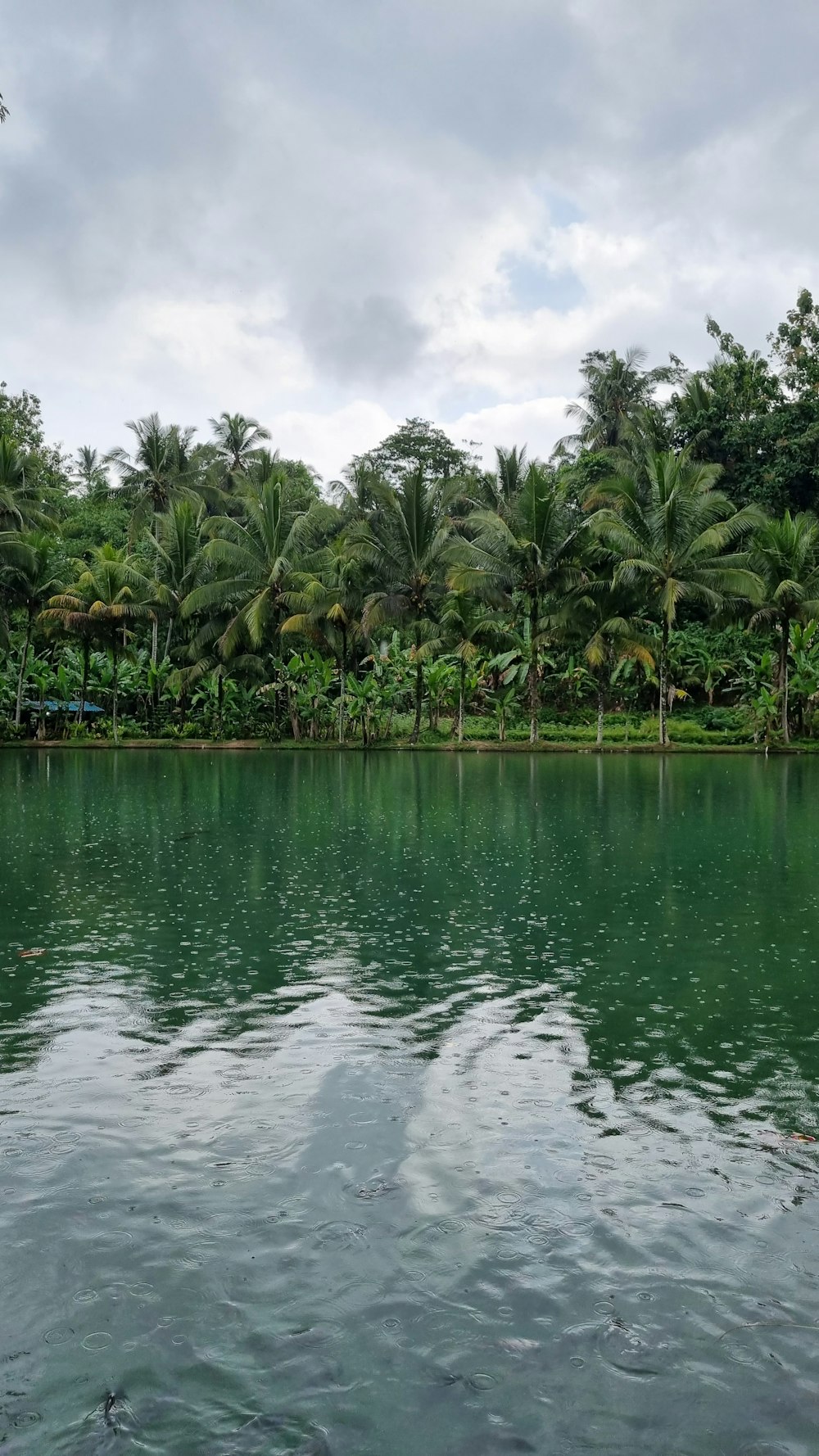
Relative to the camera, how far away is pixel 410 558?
34250 millimetres

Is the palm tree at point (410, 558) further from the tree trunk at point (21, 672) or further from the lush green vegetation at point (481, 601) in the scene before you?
the tree trunk at point (21, 672)

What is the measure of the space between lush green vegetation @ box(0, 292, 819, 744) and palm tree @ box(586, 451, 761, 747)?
8 cm

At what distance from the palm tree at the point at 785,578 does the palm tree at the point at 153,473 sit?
80.4 feet

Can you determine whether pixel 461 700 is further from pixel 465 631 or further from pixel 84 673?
pixel 84 673

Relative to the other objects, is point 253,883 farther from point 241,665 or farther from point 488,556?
point 241,665

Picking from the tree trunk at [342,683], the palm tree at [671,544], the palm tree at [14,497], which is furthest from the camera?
the palm tree at [14,497]

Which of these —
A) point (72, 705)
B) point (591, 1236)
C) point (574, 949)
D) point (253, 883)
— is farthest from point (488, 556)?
point (591, 1236)

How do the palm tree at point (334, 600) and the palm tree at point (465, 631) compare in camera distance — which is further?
the palm tree at point (465, 631)

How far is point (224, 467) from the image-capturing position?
162ft

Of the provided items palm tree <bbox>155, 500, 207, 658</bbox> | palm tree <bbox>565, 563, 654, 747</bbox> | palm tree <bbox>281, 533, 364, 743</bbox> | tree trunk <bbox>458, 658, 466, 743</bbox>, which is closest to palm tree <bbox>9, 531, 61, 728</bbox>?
palm tree <bbox>155, 500, 207, 658</bbox>

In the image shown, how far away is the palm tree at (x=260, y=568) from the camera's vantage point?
34969mm

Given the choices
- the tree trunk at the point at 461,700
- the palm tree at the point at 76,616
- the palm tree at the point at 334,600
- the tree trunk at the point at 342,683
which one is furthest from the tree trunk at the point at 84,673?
the tree trunk at the point at 461,700

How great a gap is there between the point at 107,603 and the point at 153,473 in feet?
38.9

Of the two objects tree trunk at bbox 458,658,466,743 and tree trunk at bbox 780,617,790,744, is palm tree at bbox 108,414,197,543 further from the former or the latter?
tree trunk at bbox 780,617,790,744
